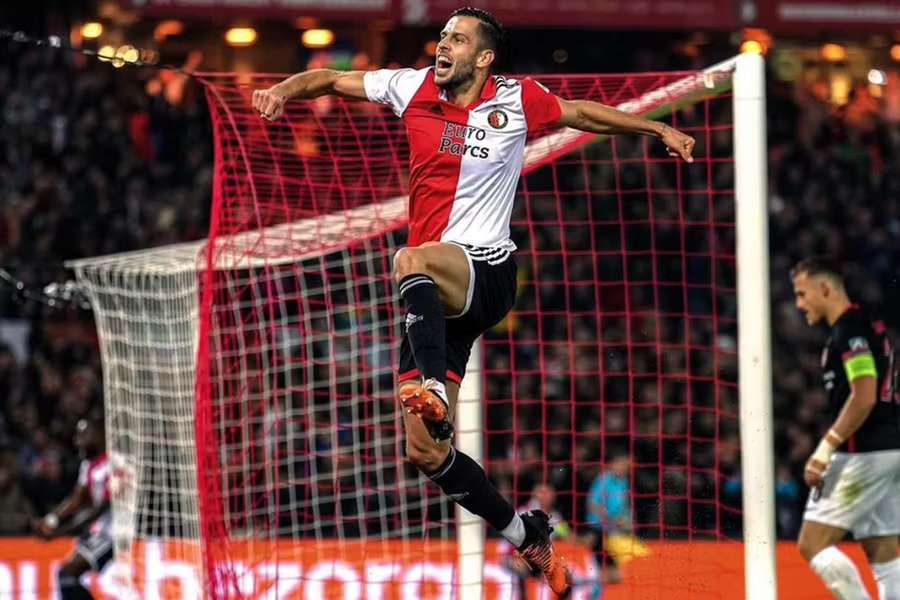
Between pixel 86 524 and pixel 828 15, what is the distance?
32.4ft

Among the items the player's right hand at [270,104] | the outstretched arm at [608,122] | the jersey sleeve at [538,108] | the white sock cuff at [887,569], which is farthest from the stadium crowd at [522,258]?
the player's right hand at [270,104]

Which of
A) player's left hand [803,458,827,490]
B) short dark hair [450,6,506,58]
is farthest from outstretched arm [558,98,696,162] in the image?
player's left hand [803,458,827,490]

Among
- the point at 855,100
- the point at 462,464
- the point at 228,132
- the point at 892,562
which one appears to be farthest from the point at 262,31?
the point at 462,464

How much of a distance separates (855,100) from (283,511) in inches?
382

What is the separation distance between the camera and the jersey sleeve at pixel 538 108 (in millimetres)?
6324

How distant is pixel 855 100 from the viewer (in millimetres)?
19234

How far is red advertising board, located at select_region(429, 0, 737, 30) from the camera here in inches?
631

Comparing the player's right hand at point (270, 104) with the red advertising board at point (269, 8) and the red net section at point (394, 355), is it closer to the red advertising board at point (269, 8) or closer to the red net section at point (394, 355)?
the red net section at point (394, 355)

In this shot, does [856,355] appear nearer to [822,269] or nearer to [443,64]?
[822,269]

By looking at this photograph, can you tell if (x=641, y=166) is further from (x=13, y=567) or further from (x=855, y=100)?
(x=13, y=567)

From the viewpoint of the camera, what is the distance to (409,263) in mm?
5855

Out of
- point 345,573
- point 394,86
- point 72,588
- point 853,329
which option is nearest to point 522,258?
point 345,573

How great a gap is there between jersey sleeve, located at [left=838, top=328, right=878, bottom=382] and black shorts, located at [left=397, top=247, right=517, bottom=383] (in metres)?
2.66

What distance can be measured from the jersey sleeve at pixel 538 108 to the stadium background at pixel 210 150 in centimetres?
761
